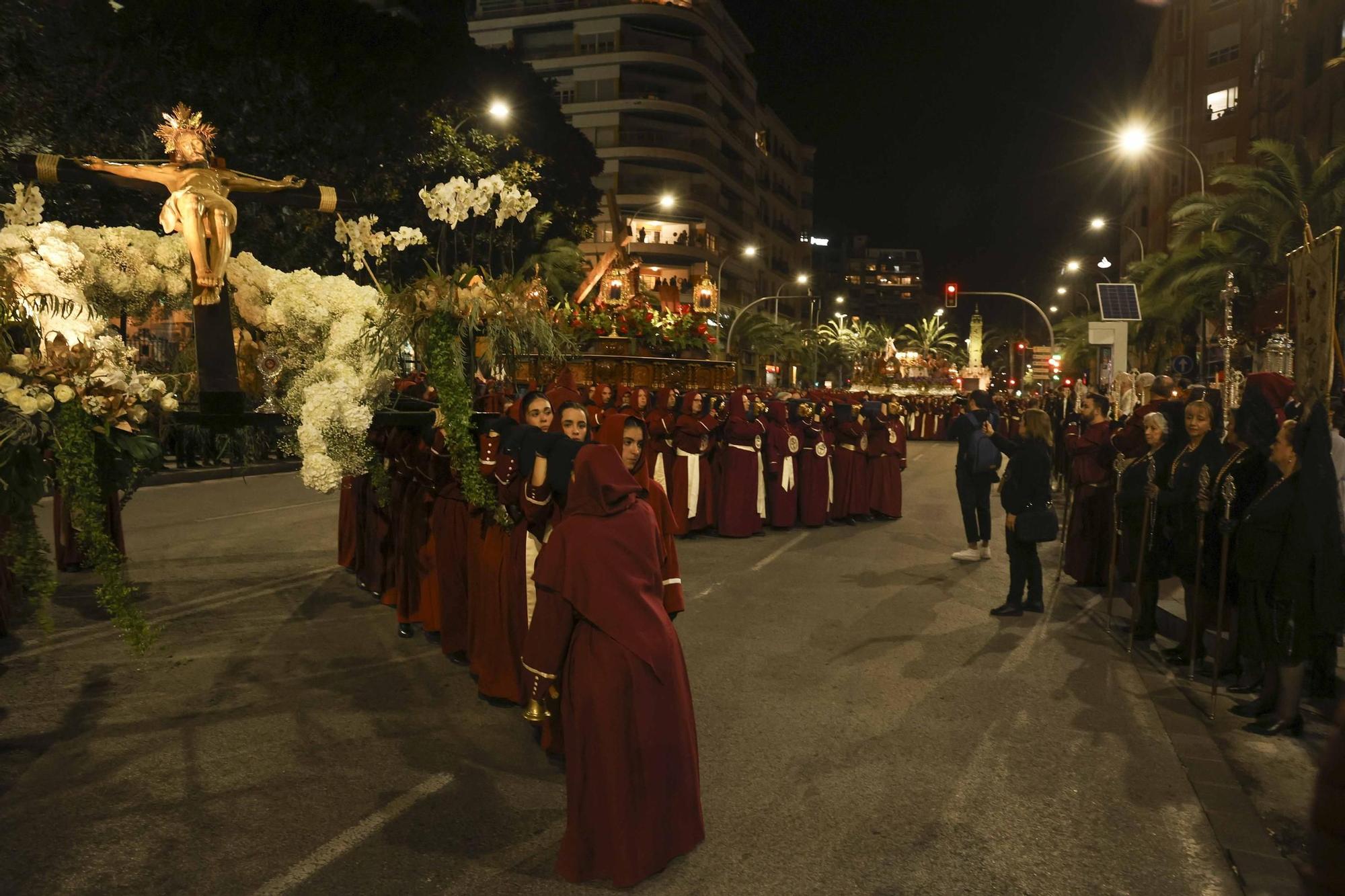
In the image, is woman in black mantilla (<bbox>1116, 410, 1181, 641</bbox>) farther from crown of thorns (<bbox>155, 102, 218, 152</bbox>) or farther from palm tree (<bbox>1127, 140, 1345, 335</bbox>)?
palm tree (<bbox>1127, 140, 1345, 335</bbox>)

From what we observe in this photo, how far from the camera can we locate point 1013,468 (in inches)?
321

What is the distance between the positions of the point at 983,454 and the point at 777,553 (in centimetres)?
263

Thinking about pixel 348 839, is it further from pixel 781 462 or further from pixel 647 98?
pixel 647 98

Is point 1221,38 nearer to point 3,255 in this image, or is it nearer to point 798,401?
point 798,401

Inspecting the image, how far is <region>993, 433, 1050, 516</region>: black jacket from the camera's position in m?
7.97

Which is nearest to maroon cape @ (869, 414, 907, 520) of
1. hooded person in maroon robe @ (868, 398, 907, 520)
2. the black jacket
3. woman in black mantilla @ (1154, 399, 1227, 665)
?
hooded person in maroon robe @ (868, 398, 907, 520)

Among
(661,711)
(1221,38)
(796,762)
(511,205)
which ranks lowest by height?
(796,762)

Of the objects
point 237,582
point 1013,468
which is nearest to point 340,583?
point 237,582

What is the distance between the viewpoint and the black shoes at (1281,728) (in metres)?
5.35

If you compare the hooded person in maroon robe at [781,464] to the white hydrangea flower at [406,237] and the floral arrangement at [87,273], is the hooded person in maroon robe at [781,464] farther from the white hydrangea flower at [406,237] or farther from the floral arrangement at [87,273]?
the floral arrangement at [87,273]

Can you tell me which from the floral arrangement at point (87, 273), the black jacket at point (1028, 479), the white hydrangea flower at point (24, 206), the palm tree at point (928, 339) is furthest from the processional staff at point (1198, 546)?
the palm tree at point (928, 339)

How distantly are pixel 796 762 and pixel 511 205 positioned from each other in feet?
13.0

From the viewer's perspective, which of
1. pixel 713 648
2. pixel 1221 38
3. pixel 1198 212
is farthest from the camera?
pixel 1221 38

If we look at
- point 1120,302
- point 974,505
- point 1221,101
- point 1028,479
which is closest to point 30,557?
point 1028,479
